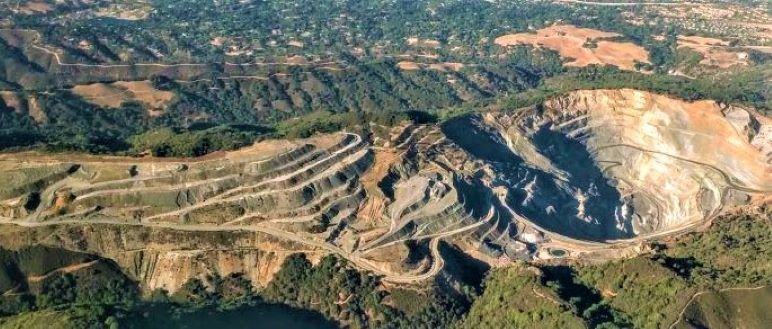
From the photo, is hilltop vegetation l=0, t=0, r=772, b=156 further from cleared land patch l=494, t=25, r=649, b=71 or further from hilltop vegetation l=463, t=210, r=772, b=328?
hilltop vegetation l=463, t=210, r=772, b=328

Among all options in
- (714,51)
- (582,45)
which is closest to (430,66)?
(582,45)

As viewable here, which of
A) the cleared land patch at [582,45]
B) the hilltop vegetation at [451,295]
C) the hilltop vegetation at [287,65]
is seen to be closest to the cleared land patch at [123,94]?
the hilltop vegetation at [287,65]

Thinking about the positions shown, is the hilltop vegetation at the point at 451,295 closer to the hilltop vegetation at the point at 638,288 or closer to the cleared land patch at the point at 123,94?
the hilltop vegetation at the point at 638,288

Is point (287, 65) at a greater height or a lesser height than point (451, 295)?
lesser

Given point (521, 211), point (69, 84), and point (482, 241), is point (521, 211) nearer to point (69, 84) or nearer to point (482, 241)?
point (482, 241)

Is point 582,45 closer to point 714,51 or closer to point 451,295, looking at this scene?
point 714,51
